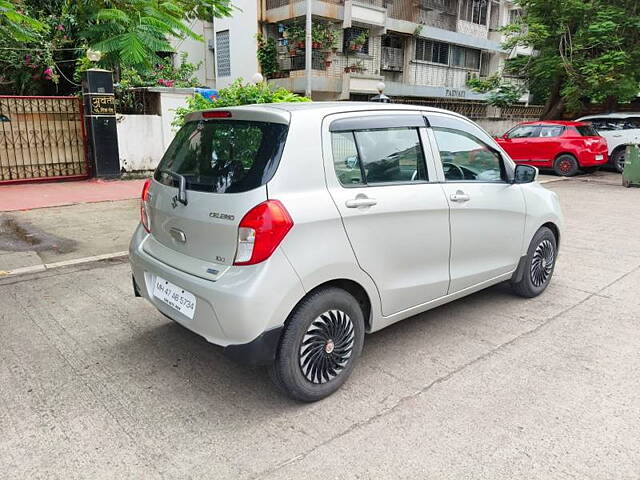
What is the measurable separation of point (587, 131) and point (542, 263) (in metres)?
11.3

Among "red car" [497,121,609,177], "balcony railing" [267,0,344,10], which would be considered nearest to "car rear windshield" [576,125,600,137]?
"red car" [497,121,609,177]

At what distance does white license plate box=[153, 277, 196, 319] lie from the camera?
2.87 metres

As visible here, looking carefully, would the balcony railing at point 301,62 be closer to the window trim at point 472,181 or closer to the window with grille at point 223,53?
the window with grille at point 223,53

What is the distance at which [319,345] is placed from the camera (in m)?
2.91

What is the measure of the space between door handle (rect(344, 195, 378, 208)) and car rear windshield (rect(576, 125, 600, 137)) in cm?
1312

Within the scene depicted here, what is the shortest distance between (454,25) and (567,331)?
83.9 feet

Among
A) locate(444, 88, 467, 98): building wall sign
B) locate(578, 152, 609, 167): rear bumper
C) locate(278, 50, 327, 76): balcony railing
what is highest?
locate(278, 50, 327, 76): balcony railing

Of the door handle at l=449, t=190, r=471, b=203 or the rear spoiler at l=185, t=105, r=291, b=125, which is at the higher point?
the rear spoiler at l=185, t=105, r=291, b=125

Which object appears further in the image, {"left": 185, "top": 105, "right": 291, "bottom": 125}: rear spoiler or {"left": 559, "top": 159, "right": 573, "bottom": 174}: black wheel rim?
{"left": 559, "top": 159, "right": 573, "bottom": 174}: black wheel rim

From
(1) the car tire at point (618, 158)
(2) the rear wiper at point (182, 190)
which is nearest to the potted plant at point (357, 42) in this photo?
(1) the car tire at point (618, 158)

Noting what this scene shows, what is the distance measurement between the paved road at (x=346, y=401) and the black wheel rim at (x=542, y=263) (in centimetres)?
24

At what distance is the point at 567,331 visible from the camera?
13.1ft

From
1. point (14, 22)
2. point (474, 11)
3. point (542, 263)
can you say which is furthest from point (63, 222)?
point (474, 11)

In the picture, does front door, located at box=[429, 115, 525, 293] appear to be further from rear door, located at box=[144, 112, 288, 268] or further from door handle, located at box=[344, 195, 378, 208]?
rear door, located at box=[144, 112, 288, 268]
